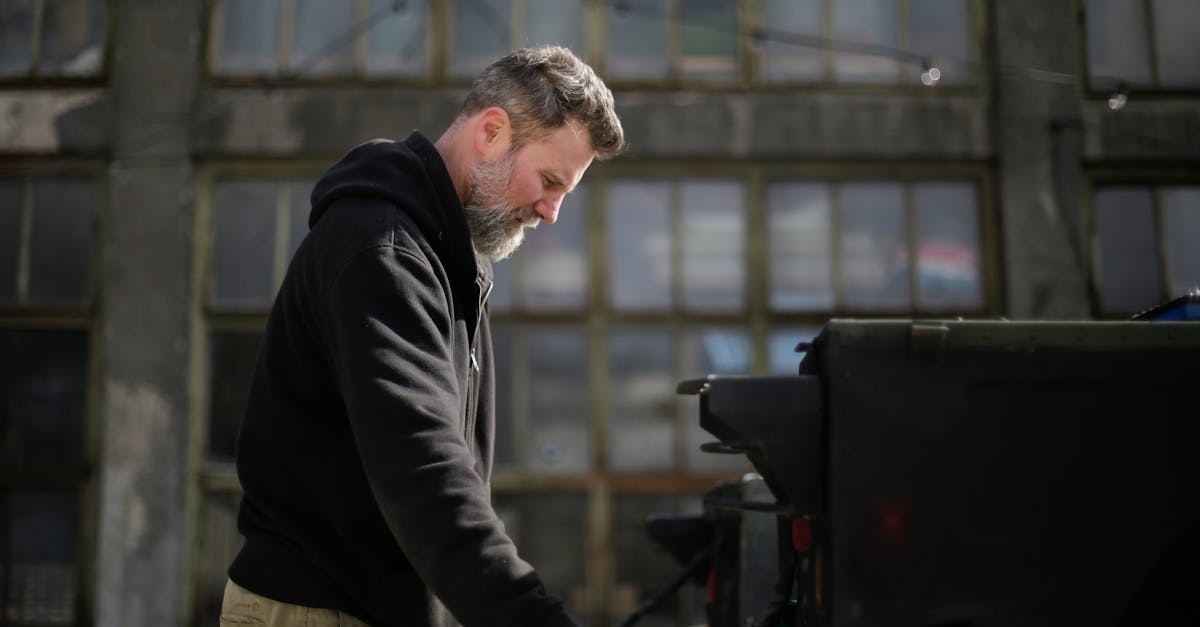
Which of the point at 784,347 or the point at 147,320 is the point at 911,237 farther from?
the point at 147,320

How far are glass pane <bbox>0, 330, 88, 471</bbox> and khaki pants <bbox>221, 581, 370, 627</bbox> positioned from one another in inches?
249

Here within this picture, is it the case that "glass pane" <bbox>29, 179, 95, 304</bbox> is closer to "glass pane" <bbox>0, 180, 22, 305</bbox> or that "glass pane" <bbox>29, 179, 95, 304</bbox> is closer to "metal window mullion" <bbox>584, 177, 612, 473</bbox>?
"glass pane" <bbox>0, 180, 22, 305</bbox>

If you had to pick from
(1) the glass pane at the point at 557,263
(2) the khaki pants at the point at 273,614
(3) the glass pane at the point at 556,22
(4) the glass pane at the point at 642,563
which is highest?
(3) the glass pane at the point at 556,22

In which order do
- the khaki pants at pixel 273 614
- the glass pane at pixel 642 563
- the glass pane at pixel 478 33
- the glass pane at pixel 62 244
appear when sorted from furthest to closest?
1. the glass pane at pixel 478 33
2. the glass pane at pixel 62 244
3. the glass pane at pixel 642 563
4. the khaki pants at pixel 273 614

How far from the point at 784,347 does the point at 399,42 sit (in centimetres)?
334

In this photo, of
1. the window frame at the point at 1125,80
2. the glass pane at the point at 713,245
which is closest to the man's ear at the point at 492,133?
the glass pane at the point at 713,245

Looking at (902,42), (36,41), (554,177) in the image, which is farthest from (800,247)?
(554,177)

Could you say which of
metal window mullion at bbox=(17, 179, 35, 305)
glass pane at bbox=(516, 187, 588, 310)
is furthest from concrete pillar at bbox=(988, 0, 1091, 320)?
metal window mullion at bbox=(17, 179, 35, 305)

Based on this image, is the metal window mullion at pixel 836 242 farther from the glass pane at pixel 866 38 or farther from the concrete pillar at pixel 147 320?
the concrete pillar at pixel 147 320

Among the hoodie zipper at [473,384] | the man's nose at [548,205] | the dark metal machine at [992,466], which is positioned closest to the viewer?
the dark metal machine at [992,466]

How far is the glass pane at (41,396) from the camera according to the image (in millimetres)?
8328

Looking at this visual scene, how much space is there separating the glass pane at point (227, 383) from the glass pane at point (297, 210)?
68 centimetres

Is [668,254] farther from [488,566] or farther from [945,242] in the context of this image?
[488,566]

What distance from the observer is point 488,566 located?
6.82 ft
